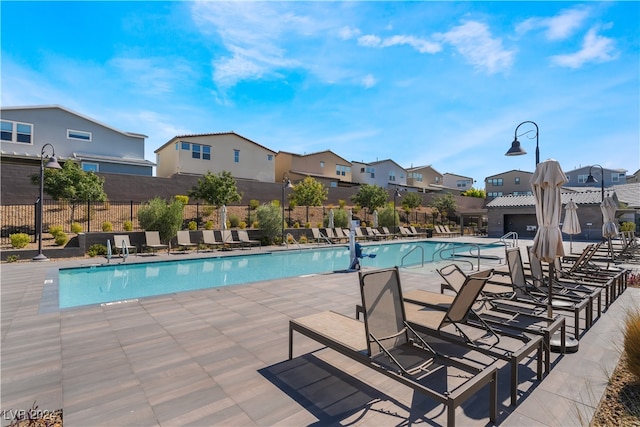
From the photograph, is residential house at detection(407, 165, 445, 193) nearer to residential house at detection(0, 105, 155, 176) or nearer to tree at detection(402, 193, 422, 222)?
tree at detection(402, 193, 422, 222)

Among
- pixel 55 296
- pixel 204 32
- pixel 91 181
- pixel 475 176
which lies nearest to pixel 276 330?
pixel 55 296

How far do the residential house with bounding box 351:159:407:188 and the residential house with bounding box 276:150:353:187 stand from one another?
2795 mm

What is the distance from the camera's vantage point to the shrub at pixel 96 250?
12.7 metres

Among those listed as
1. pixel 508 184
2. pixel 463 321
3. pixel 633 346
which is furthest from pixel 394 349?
pixel 508 184

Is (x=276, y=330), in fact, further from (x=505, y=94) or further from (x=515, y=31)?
(x=505, y=94)

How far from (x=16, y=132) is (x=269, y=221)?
18.0 m

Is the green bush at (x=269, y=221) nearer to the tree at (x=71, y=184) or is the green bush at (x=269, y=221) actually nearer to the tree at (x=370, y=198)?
the tree at (x=71, y=184)

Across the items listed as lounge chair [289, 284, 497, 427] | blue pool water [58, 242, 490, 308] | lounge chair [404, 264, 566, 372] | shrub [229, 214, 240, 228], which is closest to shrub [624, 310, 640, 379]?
lounge chair [404, 264, 566, 372]

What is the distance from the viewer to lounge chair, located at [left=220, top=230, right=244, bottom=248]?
624 inches

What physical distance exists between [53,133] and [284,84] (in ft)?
Answer: 59.6

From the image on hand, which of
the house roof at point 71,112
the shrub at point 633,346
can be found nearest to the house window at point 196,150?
the house roof at point 71,112

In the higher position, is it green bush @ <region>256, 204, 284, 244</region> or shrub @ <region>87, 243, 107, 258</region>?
green bush @ <region>256, 204, 284, 244</region>

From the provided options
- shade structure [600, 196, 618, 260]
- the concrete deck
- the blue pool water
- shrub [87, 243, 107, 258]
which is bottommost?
the blue pool water

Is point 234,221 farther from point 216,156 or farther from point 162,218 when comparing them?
point 216,156
